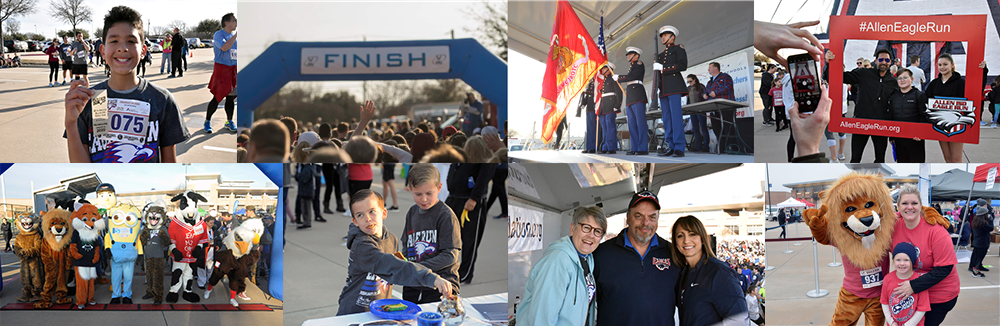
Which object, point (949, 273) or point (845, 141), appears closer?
point (949, 273)

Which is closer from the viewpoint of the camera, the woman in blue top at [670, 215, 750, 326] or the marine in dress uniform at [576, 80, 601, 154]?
the woman in blue top at [670, 215, 750, 326]

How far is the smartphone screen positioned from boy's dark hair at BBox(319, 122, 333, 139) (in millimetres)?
3054

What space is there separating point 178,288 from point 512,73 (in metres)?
2.58

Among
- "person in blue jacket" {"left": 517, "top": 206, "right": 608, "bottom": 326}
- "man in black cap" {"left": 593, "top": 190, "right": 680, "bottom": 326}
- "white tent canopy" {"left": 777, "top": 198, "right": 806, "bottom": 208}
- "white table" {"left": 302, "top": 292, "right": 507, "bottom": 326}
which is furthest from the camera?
"white tent canopy" {"left": 777, "top": 198, "right": 806, "bottom": 208}

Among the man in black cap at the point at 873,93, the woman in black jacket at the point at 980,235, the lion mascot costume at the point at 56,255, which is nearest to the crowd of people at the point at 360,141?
the lion mascot costume at the point at 56,255

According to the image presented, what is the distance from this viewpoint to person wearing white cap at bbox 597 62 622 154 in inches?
161

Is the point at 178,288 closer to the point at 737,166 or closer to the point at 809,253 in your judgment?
the point at 737,166

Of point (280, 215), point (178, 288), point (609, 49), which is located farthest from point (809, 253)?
point (178, 288)

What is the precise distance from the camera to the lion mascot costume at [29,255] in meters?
4.05

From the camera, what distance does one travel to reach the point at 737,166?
4.16 metres

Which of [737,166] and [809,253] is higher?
[737,166]

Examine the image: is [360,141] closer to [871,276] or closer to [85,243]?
[85,243]

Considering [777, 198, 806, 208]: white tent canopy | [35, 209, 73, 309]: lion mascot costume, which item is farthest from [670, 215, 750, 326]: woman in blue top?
[35, 209, 73, 309]: lion mascot costume

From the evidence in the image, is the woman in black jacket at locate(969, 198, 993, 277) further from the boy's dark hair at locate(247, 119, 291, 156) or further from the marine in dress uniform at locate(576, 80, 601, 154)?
the boy's dark hair at locate(247, 119, 291, 156)
